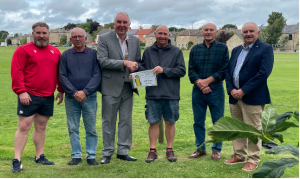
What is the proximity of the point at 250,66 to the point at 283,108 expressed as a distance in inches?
294

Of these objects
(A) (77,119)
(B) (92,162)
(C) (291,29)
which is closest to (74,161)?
(B) (92,162)

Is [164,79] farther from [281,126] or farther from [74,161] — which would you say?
[281,126]

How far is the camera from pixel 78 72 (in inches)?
217

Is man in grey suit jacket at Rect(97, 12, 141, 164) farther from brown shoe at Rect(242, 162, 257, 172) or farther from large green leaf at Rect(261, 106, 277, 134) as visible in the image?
large green leaf at Rect(261, 106, 277, 134)

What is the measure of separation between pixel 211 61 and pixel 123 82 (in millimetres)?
1529

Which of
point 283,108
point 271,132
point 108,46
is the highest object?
point 108,46

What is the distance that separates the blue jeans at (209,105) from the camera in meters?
5.87

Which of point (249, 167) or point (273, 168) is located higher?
point (273, 168)

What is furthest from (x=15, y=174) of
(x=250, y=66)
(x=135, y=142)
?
(x=250, y=66)

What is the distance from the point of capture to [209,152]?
251 inches

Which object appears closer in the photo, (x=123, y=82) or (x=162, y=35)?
(x=162, y=35)

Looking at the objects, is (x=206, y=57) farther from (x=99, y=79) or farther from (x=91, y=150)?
(x=91, y=150)

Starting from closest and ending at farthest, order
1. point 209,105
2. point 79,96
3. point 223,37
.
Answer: point 79,96 → point 209,105 → point 223,37

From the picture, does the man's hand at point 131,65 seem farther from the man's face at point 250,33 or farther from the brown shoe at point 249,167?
the brown shoe at point 249,167
